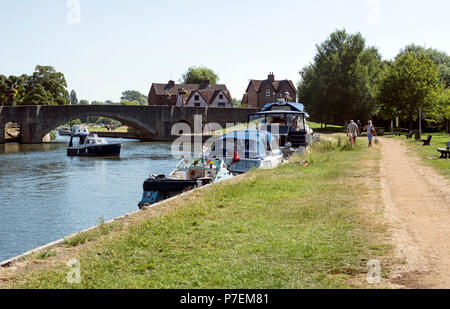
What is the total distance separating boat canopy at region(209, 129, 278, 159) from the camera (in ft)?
68.0

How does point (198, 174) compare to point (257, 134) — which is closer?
point (198, 174)

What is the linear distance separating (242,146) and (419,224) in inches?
500

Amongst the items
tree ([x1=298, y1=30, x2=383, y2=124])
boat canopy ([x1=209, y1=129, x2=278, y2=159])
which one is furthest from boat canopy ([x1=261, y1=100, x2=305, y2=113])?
tree ([x1=298, y1=30, x2=383, y2=124])

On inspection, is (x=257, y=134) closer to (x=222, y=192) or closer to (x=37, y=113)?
(x=222, y=192)

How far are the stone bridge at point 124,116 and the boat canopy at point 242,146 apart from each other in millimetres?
45572

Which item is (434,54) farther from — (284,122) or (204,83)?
(284,122)

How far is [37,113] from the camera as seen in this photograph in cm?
6134

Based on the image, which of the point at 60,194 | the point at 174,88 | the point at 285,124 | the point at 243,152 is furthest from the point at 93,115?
the point at 243,152

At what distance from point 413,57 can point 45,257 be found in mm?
47342

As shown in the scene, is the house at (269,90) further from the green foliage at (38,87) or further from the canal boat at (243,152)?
the canal boat at (243,152)

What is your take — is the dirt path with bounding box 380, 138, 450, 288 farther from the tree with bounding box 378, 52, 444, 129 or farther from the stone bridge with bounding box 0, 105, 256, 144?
the stone bridge with bounding box 0, 105, 256, 144

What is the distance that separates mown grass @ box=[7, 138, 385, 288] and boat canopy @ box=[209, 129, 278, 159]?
331 inches

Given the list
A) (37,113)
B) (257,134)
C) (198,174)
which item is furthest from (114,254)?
(37,113)

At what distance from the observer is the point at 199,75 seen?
111 m
